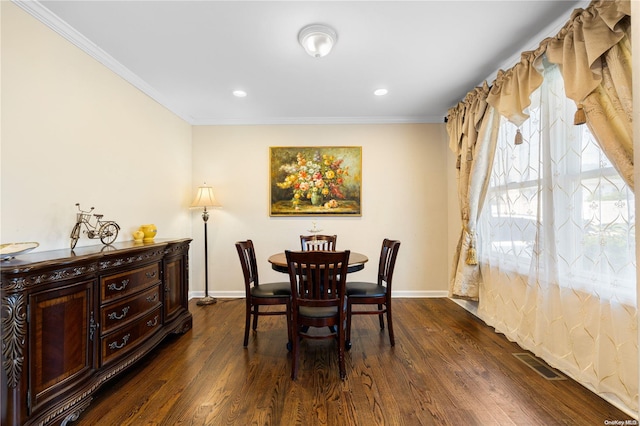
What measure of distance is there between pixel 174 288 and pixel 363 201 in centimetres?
258

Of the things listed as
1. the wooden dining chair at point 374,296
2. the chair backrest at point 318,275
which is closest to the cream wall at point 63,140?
the chair backrest at point 318,275

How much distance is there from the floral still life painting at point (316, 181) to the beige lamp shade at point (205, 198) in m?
0.78

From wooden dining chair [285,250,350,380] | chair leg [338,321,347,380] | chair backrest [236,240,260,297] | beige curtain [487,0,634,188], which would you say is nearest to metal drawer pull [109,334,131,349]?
chair backrest [236,240,260,297]

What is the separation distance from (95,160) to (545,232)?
147 inches

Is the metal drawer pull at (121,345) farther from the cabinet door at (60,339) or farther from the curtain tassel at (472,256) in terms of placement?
the curtain tassel at (472,256)

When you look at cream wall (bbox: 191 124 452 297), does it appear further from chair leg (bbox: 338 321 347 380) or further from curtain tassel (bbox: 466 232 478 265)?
chair leg (bbox: 338 321 347 380)

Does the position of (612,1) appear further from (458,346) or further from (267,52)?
(458,346)

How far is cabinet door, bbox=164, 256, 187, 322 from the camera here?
2506 mm

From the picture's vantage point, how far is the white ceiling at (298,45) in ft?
6.06

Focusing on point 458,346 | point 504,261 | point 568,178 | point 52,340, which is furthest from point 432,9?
point 52,340

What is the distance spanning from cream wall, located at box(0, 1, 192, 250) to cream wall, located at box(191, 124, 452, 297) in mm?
964

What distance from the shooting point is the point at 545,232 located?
2.12 meters

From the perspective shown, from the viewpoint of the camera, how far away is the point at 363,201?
392 cm

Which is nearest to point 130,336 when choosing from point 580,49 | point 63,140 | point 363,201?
point 63,140
